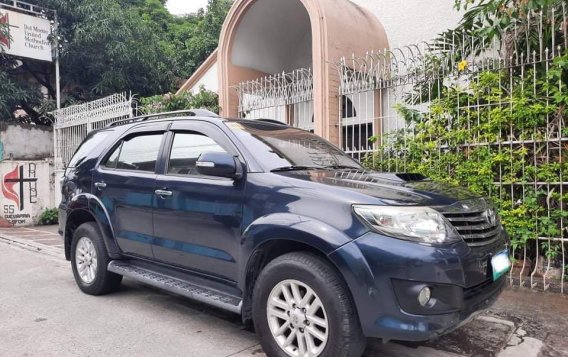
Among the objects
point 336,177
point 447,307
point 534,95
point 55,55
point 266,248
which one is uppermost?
point 55,55

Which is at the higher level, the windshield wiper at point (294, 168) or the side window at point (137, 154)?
the side window at point (137, 154)

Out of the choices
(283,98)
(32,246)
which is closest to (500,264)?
(283,98)

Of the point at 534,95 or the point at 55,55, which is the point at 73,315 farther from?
the point at 55,55

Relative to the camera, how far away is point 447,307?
264 cm

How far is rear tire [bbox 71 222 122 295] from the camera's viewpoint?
15.3 ft

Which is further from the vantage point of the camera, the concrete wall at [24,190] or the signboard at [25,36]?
the signboard at [25,36]

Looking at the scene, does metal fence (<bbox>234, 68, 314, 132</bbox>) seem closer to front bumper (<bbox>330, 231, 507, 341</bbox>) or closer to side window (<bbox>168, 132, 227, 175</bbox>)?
side window (<bbox>168, 132, 227, 175</bbox>)

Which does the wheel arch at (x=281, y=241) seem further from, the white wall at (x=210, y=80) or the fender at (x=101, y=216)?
the white wall at (x=210, y=80)


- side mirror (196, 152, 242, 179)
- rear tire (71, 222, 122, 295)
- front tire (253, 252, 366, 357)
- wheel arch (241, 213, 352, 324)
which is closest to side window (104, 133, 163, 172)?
rear tire (71, 222, 122, 295)

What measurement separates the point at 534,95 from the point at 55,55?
42.2 feet

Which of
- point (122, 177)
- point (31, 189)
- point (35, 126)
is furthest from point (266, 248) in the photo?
point (35, 126)

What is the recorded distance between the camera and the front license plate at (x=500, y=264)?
9.71 feet

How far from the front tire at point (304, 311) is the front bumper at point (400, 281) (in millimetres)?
102

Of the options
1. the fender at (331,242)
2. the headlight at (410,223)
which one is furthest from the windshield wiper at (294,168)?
the headlight at (410,223)
